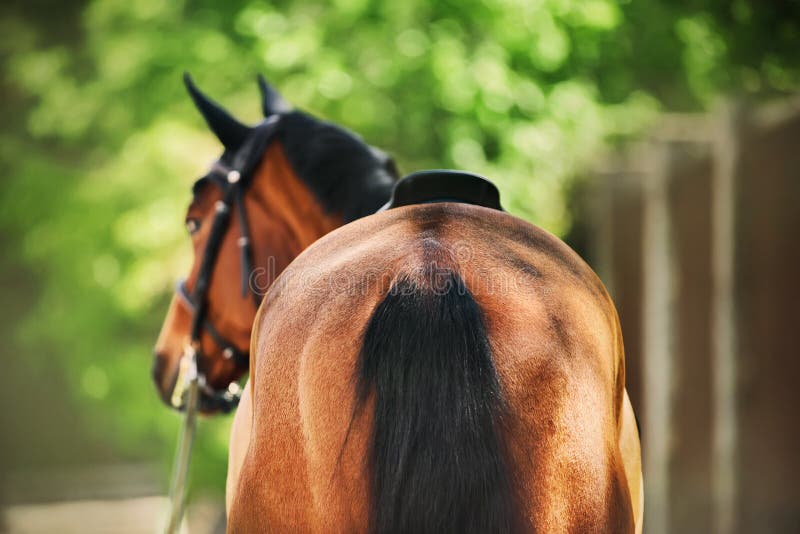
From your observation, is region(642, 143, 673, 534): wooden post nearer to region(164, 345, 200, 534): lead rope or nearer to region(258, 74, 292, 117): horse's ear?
region(258, 74, 292, 117): horse's ear

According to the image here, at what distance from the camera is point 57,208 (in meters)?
7.11

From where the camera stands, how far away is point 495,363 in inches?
62.9

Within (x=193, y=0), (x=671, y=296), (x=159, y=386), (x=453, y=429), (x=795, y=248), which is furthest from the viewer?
(x=671, y=296)

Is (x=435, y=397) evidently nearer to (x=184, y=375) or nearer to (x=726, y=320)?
(x=184, y=375)

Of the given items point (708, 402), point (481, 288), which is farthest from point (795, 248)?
point (481, 288)

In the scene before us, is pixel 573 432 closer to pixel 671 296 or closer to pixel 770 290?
pixel 770 290

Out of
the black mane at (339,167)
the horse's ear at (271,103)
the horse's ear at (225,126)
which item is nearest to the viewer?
the black mane at (339,167)

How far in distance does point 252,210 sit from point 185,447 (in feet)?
2.82

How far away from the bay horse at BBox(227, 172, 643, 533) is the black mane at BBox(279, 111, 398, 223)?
852 mm

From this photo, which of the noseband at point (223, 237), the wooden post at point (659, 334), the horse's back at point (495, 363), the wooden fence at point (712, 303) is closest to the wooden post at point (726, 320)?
the wooden fence at point (712, 303)

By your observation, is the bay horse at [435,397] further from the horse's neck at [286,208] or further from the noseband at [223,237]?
the noseband at [223,237]

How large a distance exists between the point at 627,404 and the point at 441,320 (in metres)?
0.61

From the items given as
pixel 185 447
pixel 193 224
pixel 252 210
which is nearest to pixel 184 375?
pixel 185 447

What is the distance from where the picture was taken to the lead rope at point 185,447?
3.02 metres
